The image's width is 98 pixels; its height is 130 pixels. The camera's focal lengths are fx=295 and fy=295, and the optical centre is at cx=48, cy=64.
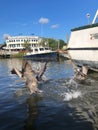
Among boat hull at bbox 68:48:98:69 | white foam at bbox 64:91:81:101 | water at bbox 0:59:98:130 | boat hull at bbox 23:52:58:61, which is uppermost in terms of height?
boat hull at bbox 68:48:98:69

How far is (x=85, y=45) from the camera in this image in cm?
2516

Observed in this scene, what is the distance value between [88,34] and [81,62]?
356 centimetres

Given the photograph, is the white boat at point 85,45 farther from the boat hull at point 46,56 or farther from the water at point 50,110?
the boat hull at point 46,56

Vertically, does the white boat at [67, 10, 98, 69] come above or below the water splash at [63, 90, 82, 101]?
above

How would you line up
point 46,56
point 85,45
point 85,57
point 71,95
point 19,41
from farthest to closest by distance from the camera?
1. point 19,41
2. point 46,56
3. point 85,57
4. point 85,45
5. point 71,95

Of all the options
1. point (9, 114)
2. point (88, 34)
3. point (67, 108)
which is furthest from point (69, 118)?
point (88, 34)

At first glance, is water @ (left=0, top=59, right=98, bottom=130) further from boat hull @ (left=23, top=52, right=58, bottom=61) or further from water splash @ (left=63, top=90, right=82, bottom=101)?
boat hull @ (left=23, top=52, right=58, bottom=61)

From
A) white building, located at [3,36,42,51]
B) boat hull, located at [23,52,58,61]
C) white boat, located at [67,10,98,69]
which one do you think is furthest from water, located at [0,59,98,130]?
white building, located at [3,36,42,51]

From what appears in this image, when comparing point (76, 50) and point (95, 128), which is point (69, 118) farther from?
point (76, 50)

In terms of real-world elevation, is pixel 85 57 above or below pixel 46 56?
above

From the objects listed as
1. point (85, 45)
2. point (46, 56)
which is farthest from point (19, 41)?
point (85, 45)

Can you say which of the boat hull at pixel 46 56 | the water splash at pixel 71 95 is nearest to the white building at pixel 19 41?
the boat hull at pixel 46 56

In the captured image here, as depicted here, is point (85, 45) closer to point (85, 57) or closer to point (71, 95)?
point (85, 57)

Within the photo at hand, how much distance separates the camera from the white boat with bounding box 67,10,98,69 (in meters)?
23.8
